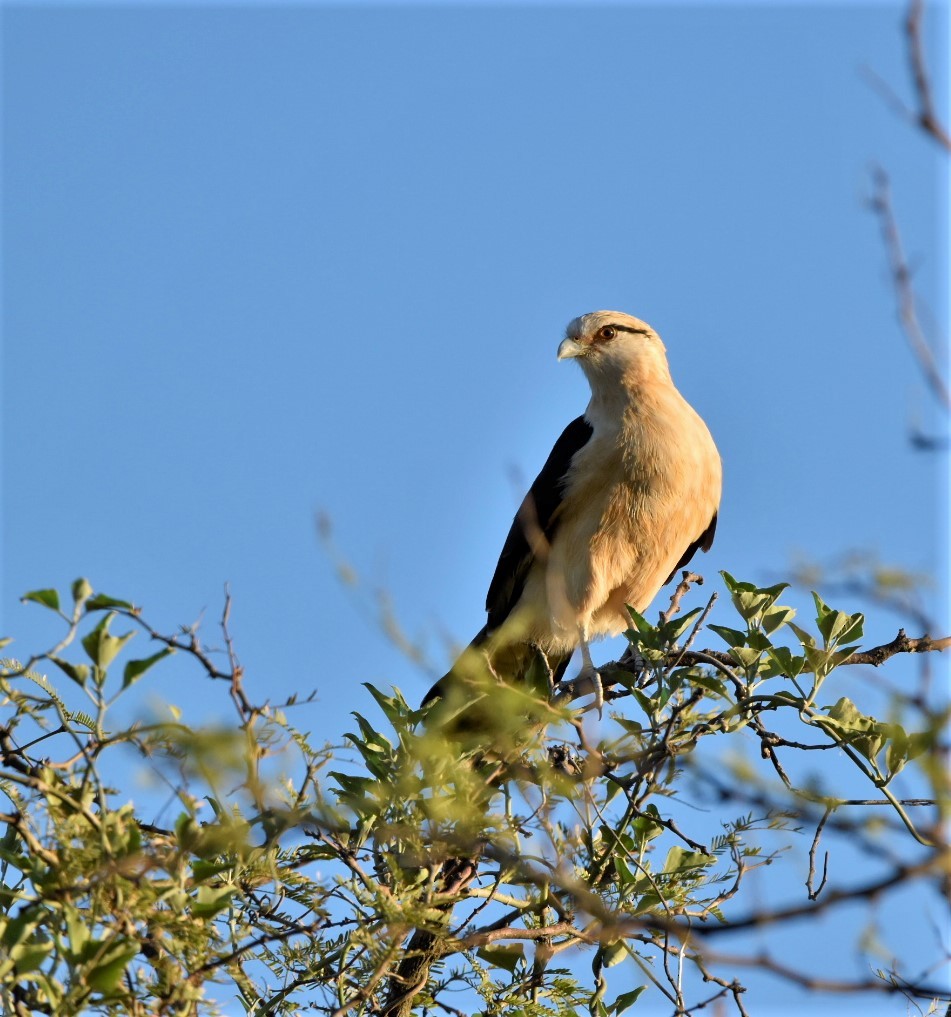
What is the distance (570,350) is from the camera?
645cm

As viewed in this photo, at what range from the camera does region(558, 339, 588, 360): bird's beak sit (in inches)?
253

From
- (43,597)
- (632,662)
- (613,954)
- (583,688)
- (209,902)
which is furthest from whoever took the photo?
(632,662)

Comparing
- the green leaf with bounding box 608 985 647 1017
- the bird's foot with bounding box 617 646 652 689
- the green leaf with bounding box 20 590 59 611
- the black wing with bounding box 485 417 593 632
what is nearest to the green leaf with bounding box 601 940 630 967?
the green leaf with bounding box 608 985 647 1017

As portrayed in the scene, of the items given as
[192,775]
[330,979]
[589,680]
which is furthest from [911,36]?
[589,680]

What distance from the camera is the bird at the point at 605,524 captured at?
5.80 meters

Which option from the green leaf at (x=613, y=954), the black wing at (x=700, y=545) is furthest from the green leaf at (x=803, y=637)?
the black wing at (x=700, y=545)

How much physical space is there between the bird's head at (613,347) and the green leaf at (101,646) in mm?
4215

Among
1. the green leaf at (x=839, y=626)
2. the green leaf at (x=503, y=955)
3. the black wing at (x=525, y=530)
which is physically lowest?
the green leaf at (x=503, y=955)

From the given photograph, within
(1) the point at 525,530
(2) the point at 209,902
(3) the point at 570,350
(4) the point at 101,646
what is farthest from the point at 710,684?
(3) the point at 570,350

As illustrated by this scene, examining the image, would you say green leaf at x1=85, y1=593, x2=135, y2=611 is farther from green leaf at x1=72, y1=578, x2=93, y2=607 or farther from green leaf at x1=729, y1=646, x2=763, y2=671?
green leaf at x1=729, y1=646, x2=763, y2=671

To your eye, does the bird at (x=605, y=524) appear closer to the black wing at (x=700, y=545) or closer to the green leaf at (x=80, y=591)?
the black wing at (x=700, y=545)

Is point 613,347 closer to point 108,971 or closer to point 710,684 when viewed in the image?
point 710,684

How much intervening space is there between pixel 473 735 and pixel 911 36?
3.16 m

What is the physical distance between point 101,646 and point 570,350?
Answer: 14.2ft
